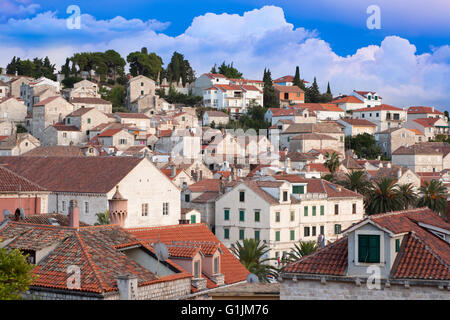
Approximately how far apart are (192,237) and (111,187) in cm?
2652

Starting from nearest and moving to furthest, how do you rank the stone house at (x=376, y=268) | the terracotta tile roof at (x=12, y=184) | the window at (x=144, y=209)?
the stone house at (x=376, y=268), the terracotta tile roof at (x=12, y=184), the window at (x=144, y=209)

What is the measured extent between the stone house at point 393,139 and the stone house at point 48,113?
61732 mm

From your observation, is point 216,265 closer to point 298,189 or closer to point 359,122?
point 298,189

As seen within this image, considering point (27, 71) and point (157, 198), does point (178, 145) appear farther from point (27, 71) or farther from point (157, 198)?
point (27, 71)

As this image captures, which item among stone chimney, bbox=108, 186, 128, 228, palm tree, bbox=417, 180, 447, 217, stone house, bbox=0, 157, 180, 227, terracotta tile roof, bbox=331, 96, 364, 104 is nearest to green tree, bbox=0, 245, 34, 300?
stone chimney, bbox=108, 186, 128, 228

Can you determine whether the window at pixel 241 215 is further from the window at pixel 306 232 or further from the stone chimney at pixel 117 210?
the stone chimney at pixel 117 210

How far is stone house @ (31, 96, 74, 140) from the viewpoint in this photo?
420 feet

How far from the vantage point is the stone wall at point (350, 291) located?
19922 mm

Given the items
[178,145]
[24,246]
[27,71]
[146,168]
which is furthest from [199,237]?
[27,71]

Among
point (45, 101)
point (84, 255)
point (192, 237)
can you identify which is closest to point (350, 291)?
point (84, 255)

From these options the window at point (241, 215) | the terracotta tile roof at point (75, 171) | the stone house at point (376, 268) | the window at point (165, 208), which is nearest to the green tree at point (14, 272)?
the stone house at point (376, 268)

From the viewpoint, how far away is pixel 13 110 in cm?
13588
